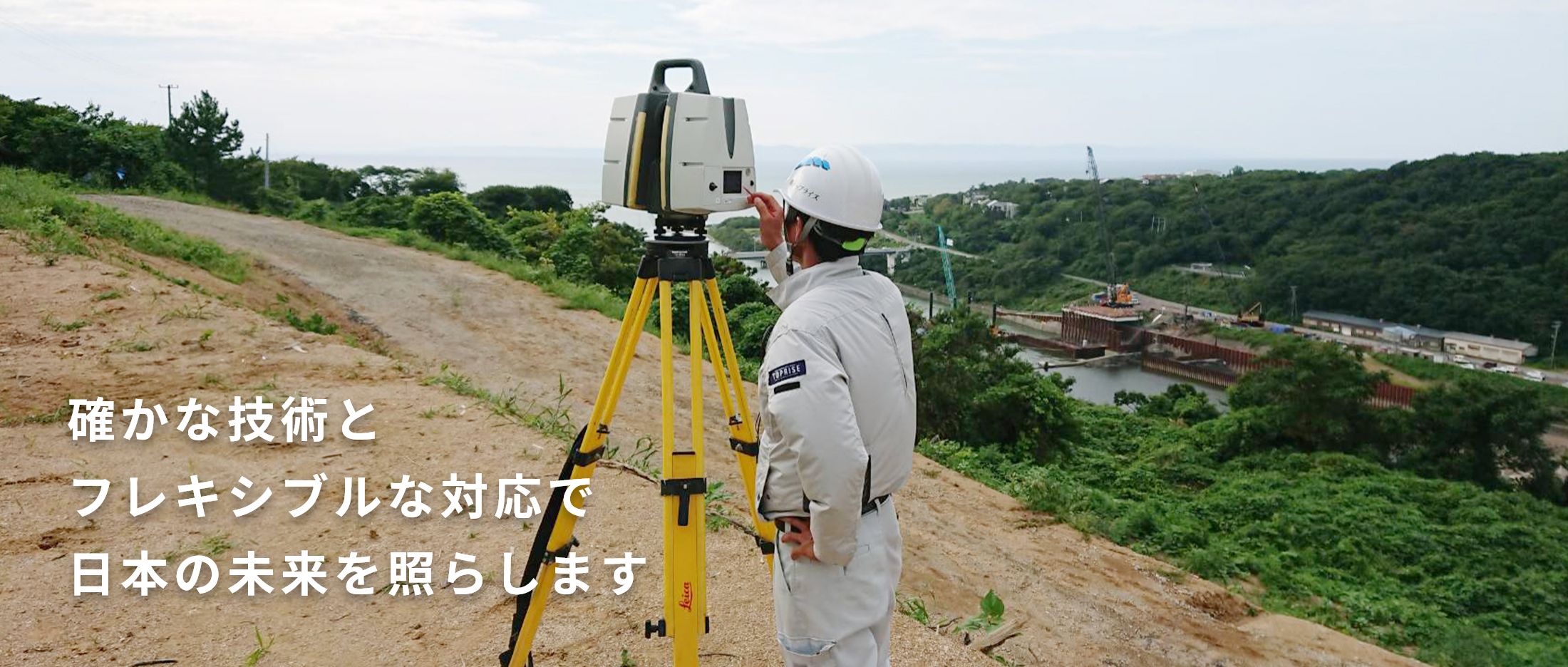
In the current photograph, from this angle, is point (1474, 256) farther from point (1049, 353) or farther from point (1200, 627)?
point (1200, 627)

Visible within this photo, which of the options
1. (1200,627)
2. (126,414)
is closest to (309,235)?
(126,414)

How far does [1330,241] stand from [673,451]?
61790mm

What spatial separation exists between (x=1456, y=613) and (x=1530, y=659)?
1.84 metres

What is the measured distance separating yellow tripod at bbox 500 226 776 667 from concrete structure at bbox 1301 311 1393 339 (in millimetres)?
53878

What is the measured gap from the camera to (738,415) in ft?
9.05

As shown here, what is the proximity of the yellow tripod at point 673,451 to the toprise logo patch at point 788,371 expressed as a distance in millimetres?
556

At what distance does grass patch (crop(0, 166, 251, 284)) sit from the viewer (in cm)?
764

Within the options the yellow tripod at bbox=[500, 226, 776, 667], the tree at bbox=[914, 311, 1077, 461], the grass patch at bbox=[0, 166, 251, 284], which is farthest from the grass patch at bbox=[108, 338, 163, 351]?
the tree at bbox=[914, 311, 1077, 461]

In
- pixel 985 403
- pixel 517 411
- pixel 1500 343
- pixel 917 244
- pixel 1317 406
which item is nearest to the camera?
pixel 517 411

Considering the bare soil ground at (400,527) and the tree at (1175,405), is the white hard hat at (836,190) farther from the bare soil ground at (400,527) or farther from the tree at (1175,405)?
the tree at (1175,405)

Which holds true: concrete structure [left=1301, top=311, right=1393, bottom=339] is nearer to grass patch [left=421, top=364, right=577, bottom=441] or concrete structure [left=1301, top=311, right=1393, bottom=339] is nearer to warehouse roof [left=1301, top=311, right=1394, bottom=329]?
warehouse roof [left=1301, top=311, right=1394, bottom=329]

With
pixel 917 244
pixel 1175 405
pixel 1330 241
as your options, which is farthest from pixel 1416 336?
pixel 917 244

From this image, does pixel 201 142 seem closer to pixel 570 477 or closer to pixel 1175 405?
pixel 570 477

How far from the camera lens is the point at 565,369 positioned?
8062 millimetres
